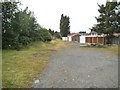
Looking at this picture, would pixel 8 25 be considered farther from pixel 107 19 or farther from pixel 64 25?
pixel 64 25

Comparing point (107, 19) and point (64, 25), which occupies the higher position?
point (64, 25)

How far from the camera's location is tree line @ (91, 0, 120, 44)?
125ft

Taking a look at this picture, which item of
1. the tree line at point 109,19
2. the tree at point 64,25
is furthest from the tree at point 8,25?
the tree at point 64,25

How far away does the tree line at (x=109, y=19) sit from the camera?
3812 cm

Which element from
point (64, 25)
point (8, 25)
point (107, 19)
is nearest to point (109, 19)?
point (107, 19)

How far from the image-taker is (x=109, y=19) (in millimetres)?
38250

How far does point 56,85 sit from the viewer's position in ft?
23.9

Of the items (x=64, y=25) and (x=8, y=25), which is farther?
(x=64, y=25)

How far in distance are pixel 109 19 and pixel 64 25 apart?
4064 centimetres

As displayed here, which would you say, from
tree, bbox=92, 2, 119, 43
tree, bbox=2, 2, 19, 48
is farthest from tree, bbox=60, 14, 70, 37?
tree, bbox=2, 2, 19, 48

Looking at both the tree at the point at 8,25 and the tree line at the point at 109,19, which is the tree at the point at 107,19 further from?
the tree at the point at 8,25

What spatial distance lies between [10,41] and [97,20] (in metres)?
22.4

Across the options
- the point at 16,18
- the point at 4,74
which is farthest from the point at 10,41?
the point at 4,74

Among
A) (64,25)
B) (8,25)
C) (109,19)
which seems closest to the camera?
(8,25)
